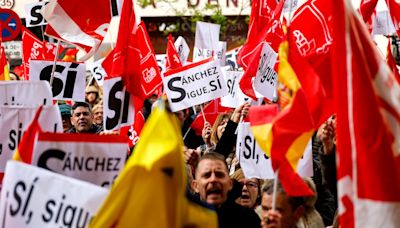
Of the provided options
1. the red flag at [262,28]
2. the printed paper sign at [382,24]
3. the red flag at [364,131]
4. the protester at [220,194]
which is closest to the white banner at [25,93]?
the protester at [220,194]

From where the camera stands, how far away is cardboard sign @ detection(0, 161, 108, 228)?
5184mm

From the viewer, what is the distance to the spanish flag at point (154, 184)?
460cm

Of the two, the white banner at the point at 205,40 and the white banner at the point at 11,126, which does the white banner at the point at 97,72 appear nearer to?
the white banner at the point at 205,40

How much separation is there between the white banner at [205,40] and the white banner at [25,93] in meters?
7.69

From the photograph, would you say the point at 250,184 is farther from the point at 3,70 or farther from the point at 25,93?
the point at 3,70

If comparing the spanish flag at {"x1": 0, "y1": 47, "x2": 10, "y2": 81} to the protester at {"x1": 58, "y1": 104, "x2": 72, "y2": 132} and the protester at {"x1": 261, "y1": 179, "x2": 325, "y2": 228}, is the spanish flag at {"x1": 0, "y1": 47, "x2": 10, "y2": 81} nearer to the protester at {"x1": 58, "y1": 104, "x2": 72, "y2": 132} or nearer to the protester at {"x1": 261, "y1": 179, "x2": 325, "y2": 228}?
the protester at {"x1": 58, "y1": 104, "x2": 72, "y2": 132}

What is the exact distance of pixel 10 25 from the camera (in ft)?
43.3

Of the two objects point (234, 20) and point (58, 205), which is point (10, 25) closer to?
point (58, 205)

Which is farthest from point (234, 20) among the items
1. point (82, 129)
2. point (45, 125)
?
point (45, 125)

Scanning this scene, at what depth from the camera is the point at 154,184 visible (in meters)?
4.62

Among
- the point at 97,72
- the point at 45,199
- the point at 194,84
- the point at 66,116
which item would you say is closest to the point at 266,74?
the point at 194,84

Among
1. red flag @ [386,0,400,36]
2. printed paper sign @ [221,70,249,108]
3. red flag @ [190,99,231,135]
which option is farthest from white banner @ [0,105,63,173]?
red flag @ [386,0,400,36]

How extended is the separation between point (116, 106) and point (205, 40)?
651cm

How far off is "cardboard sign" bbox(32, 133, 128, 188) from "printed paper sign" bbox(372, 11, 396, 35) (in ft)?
27.8
